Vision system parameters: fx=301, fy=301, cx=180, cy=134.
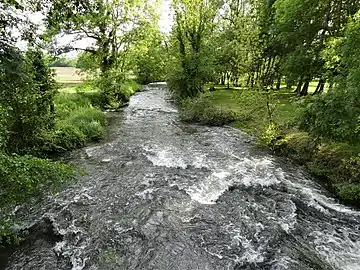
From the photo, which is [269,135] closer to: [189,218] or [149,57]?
[189,218]

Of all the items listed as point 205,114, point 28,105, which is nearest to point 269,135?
point 205,114

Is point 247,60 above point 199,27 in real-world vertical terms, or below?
below

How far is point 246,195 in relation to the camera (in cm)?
994

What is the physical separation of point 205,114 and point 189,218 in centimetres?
1316

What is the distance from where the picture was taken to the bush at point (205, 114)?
20625 millimetres

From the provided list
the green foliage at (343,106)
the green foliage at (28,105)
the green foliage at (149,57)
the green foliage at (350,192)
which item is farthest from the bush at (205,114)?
the green foliage at (350,192)

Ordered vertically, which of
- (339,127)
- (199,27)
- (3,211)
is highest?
(199,27)

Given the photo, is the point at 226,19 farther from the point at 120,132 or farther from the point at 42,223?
the point at 42,223

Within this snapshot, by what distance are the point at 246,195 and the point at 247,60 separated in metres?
A: 12.2

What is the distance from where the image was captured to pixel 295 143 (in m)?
14.2

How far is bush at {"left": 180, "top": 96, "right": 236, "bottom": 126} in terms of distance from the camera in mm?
20625

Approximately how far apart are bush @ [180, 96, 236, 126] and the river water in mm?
6955

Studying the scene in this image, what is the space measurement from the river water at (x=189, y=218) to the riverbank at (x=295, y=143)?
590 mm

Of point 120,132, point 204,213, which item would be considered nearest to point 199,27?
point 120,132
